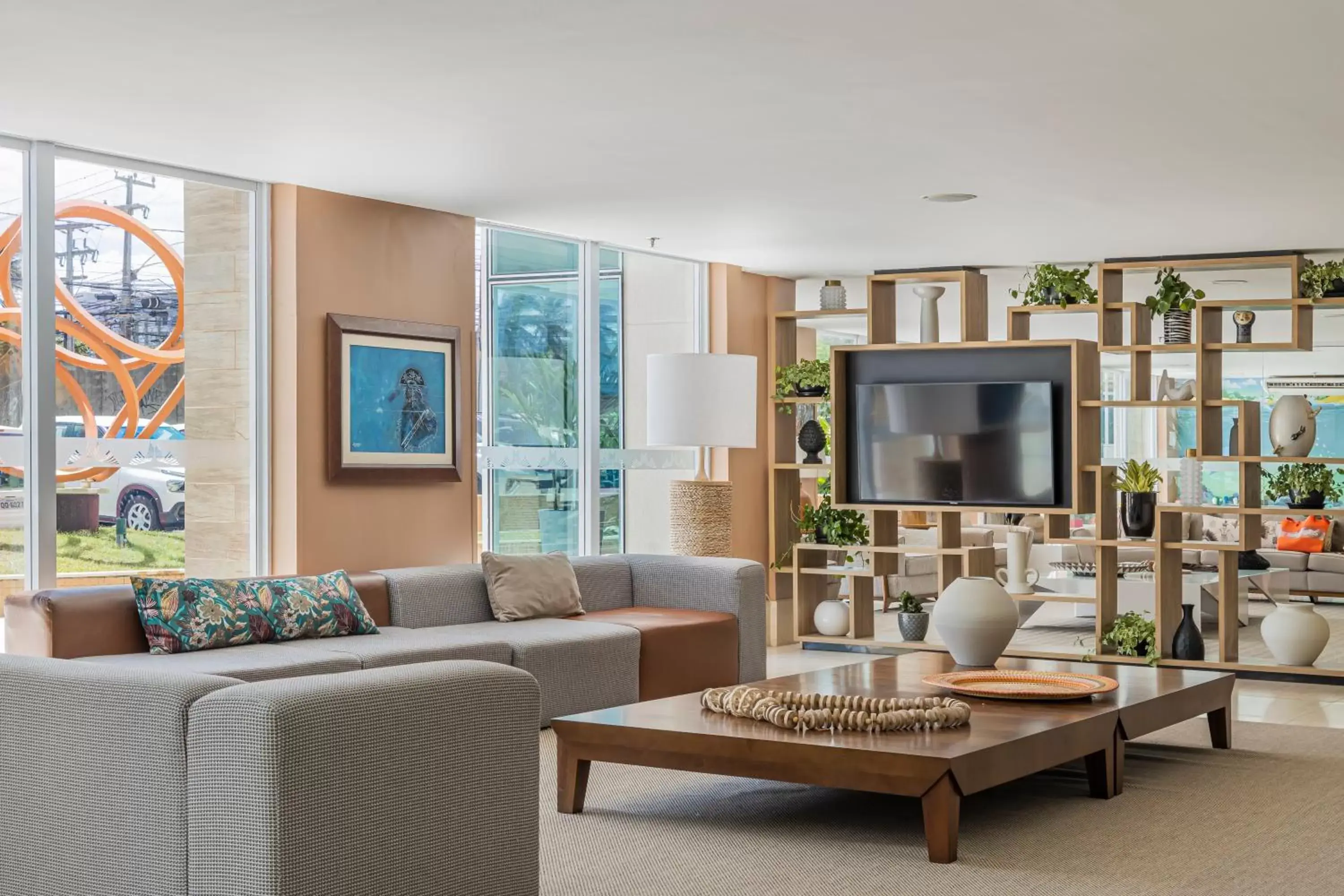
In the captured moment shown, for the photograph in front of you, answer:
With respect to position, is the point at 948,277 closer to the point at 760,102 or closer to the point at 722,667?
the point at 722,667

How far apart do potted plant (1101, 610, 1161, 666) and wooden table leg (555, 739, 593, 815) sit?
4341mm

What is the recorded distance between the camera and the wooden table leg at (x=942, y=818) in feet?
12.7

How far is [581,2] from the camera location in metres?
3.75

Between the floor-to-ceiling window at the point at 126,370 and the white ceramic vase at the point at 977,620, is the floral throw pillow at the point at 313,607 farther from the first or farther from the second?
the white ceramic vase at the point at 977,620

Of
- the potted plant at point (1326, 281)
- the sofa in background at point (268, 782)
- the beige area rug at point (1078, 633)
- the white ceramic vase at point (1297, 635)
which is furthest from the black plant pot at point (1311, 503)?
the sofa in background at point (268, 782)

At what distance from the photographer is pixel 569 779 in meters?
4.49

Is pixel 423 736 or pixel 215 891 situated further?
pixel 423 736

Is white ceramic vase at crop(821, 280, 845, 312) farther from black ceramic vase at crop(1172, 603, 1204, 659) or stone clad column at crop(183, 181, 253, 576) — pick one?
stone clad column at crop(183, 181, 253, 576)

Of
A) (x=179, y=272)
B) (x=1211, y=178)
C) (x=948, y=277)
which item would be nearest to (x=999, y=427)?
(x=948, y=277)

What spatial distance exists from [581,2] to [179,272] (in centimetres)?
289

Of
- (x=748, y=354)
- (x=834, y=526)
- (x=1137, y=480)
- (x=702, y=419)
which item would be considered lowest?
(x=834, y=526)

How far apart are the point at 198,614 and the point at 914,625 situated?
14.9 ft

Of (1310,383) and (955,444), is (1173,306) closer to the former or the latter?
(955,444)

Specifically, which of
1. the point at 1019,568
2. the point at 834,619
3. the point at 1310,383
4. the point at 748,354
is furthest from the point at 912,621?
the point at 1310,383
